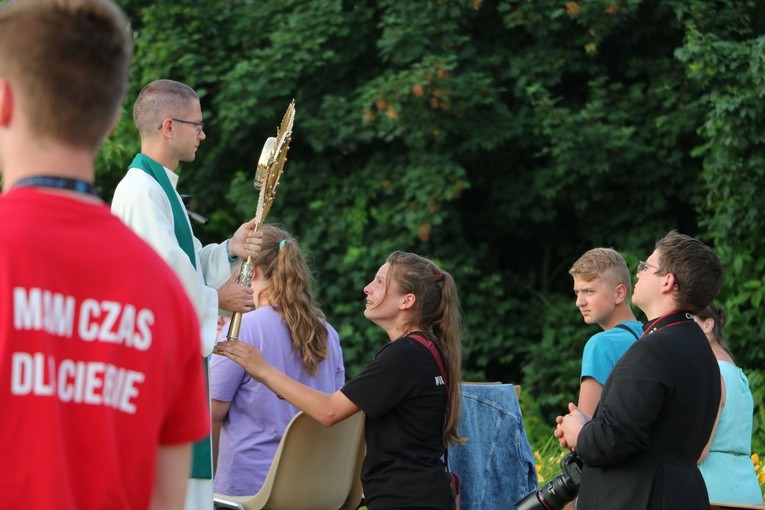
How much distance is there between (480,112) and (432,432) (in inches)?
296

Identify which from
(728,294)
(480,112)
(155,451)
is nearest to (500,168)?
(480,112)

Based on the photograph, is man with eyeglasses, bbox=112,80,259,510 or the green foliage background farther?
the green foliage background

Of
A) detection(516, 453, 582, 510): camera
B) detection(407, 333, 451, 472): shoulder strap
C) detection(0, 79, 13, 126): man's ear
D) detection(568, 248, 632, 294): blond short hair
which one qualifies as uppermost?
detection(0, 79, 13, 126): man's ear

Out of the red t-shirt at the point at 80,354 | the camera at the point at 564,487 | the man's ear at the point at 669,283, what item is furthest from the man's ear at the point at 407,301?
the red t-shirt at the point at 80,354

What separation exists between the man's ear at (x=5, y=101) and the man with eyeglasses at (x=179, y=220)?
2460 millimetres

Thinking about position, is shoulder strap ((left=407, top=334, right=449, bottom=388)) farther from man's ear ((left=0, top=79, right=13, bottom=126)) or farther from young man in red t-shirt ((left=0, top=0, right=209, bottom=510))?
man's ear ((left=0, top=79, right=13, bottom=126))

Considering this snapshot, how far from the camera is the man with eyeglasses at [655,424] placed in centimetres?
378

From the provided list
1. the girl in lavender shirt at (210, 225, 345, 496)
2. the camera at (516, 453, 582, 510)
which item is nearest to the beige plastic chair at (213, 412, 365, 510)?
Result: the girl in lavender shirt at (210, 225, 345, 496)

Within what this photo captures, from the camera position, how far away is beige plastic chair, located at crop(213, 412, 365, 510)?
479cm

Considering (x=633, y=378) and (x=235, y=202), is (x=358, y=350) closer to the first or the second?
(x=235, y=202)

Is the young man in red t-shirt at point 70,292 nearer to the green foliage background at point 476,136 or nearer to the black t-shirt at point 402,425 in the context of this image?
the black t-shirt at point 402,425

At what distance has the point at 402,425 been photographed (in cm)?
438

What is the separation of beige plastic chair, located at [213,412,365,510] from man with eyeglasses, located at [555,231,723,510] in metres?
1.22

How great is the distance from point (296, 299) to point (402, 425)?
3.30 ft
